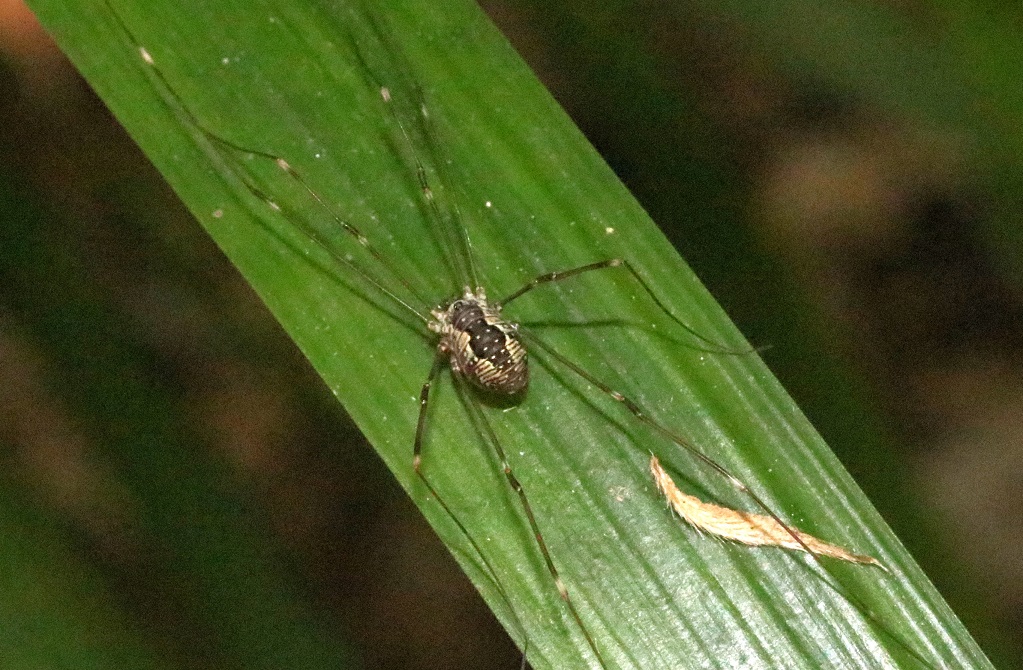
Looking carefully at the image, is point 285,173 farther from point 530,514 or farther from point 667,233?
point 667,233

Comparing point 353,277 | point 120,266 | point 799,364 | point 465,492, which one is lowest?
point 799,364

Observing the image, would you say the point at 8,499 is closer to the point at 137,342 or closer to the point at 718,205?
the point at 137,342

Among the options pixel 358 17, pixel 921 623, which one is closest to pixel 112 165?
pixel 358 17

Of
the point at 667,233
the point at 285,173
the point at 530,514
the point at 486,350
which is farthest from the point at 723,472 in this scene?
the point at 285,173

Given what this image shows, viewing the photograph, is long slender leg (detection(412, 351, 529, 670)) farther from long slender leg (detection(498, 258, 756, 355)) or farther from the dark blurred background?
the dark blurred background

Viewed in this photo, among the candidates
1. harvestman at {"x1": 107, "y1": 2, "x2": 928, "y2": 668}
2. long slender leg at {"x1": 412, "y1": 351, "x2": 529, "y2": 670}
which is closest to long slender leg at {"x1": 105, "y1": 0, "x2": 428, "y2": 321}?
harvestman at {"x1": 107, "y1": 2, "x2": 928, "y2": 668}
